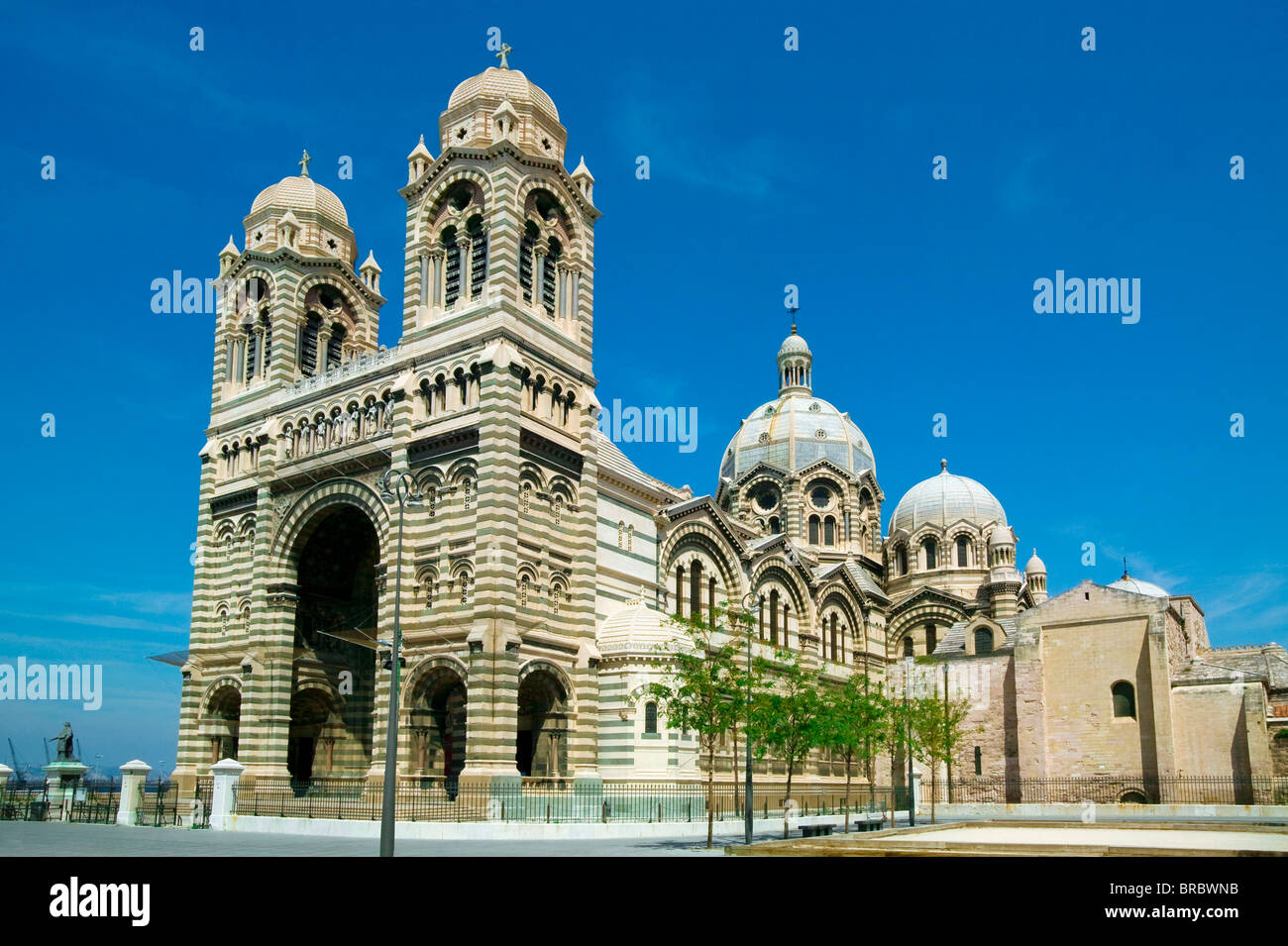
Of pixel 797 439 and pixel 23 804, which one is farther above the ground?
pixel 797 439

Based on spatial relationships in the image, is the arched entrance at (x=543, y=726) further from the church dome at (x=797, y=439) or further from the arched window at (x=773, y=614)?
the church dome at (x=797, y=439)

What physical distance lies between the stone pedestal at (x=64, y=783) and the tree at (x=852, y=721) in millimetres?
28532

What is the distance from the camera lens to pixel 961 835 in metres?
31.9

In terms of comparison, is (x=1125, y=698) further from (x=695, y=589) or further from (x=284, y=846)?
(x=284, y=846)

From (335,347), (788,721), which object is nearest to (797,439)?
(335,347)

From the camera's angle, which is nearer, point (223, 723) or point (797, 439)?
point (223, 723)

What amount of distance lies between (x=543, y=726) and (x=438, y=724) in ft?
11.8

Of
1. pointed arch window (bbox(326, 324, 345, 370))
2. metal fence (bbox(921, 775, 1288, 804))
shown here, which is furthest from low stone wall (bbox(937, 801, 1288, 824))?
pointed arch window (bbox(326, 324, 345, 370))

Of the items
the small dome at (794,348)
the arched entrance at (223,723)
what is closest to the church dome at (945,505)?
the small dome at (794,348)

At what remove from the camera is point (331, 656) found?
147ft

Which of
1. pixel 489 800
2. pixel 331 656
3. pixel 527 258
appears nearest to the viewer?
pixel 489 800
